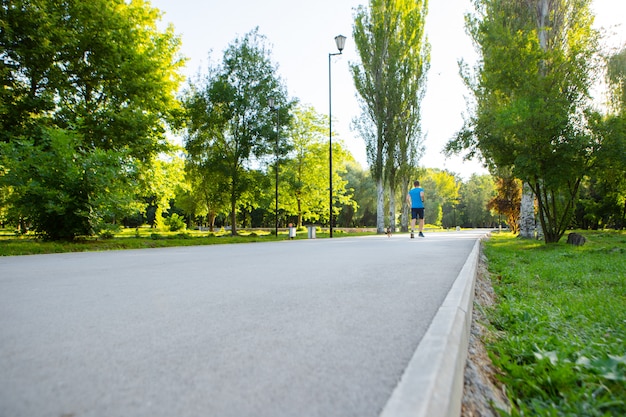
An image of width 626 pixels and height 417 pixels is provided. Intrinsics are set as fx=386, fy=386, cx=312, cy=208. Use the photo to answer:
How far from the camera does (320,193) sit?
33.4 meters

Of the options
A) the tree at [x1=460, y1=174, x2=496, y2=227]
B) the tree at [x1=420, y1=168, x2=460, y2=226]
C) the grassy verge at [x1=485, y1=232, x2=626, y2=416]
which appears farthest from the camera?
the tree at [x1=460, y1=174, x2=496, y2=227]

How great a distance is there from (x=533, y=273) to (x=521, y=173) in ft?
19.0

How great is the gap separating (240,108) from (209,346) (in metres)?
20.8

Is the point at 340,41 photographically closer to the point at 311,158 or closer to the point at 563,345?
the point at 311,158

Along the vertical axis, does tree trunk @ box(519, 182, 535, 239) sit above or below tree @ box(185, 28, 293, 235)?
below

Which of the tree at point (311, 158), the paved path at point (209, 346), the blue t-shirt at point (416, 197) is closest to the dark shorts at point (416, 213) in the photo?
the blue t-shirt at point (416, 197)

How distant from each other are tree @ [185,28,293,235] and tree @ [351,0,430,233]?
6542 millimetres

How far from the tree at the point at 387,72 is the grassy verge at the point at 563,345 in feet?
67.8

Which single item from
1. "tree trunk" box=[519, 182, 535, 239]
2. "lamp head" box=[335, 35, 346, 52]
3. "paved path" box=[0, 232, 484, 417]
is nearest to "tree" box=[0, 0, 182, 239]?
"lamp head" box=[335, 35, 346, 52]

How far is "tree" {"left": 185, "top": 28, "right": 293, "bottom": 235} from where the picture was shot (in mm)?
21422

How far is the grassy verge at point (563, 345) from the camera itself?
1967mm

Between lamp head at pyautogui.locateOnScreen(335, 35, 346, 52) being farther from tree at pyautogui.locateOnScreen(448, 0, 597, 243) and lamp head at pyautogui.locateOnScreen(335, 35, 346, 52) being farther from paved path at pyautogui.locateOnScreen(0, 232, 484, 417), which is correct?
paved path at pyautogui.locateOnScreen(0, 232, 484, 417)

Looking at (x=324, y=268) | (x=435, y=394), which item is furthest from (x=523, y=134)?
(x=435, y=394)

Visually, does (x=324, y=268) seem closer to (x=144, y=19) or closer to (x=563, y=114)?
(x=563, y=114)
